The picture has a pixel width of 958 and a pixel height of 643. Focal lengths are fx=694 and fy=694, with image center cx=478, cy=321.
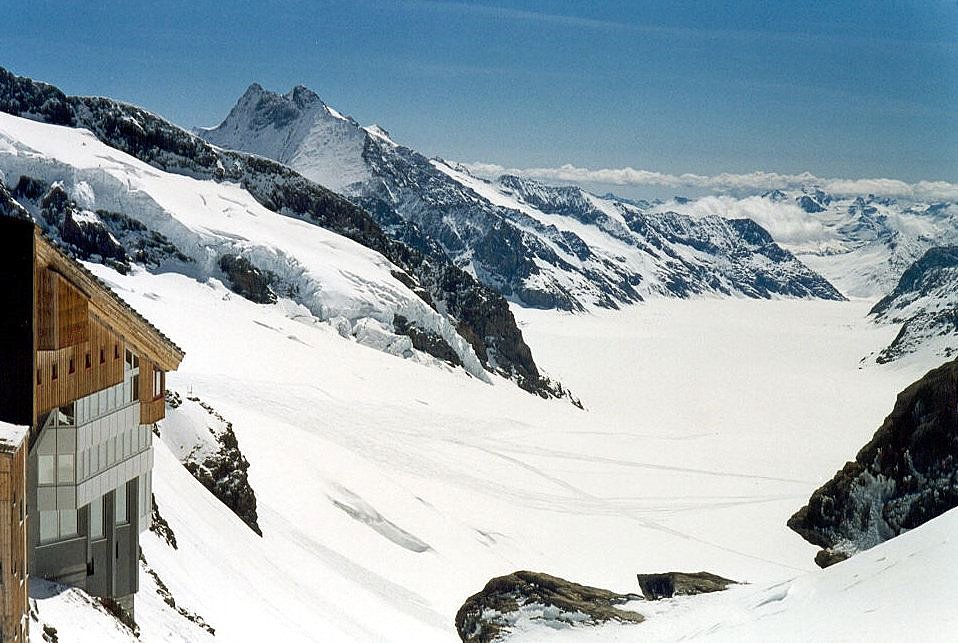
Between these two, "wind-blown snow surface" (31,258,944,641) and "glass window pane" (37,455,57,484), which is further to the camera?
"wind-blown snow surface" (31,258,944,641)

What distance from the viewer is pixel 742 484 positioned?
5725cm

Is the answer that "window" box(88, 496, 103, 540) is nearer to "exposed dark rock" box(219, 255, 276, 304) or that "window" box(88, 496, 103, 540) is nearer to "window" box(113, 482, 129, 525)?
"window" box(113, 482, 129, 525)

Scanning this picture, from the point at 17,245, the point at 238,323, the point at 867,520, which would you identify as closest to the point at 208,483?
the point at 17,245

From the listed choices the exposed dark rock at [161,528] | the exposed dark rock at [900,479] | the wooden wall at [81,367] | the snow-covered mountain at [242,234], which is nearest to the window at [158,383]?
the wooden wall at [81,367]

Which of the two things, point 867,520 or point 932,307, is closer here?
point 867,520

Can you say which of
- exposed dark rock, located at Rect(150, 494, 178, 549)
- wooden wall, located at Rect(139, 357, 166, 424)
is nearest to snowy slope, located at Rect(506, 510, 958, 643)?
wooden wall, located at Rect(139, 357, 166, 424)

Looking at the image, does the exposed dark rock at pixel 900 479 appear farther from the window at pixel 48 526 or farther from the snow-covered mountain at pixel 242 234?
the snow-covered mountain at pixel 242 234

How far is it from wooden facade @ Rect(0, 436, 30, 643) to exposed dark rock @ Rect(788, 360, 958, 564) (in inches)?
801

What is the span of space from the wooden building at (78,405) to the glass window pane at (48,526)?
1 centimetres

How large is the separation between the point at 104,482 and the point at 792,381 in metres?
147

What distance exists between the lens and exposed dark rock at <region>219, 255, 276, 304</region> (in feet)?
240

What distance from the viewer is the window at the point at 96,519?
10297 millimetres

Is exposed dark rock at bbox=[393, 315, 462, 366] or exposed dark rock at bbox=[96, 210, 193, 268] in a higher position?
exposed dark rock at bbox=[96, 210, 193, 268]

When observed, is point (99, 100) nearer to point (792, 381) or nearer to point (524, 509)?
point (524, 509)
